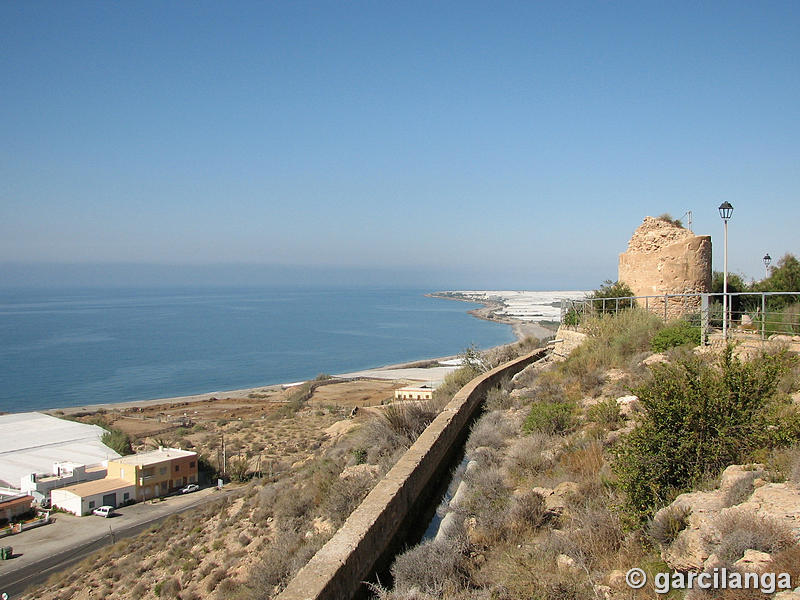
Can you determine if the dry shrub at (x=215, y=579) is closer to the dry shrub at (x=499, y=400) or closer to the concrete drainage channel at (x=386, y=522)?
the concrete drainage channel at (x=386, y=522)

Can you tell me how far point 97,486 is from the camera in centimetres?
2527

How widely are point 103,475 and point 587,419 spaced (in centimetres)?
2792

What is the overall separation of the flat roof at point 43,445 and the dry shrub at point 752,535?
107 ft

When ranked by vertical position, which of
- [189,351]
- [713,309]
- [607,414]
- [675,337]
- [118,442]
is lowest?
[189,351]

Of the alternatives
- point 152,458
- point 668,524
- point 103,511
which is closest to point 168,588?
point 668,524

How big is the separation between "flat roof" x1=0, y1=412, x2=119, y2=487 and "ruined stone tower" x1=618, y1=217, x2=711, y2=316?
28824 millimetres

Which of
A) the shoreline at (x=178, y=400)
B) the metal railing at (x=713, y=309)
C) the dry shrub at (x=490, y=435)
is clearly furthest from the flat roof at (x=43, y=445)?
the dry shrub at (x=490, y=435)

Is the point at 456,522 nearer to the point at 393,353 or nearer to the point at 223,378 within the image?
the point at 223,378

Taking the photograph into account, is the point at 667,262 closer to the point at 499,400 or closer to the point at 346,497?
the point at 499,400

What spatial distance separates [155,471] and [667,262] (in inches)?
954

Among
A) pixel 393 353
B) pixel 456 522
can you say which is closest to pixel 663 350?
pixel 456 522

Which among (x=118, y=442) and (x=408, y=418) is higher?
(x=408, y=418)

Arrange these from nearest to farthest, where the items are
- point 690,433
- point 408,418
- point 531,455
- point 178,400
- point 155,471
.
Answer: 1. point 690,433
2. point 531,455
3. point 408,418
4. point 155,471
5. point 178,400

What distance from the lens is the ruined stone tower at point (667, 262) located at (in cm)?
1466
